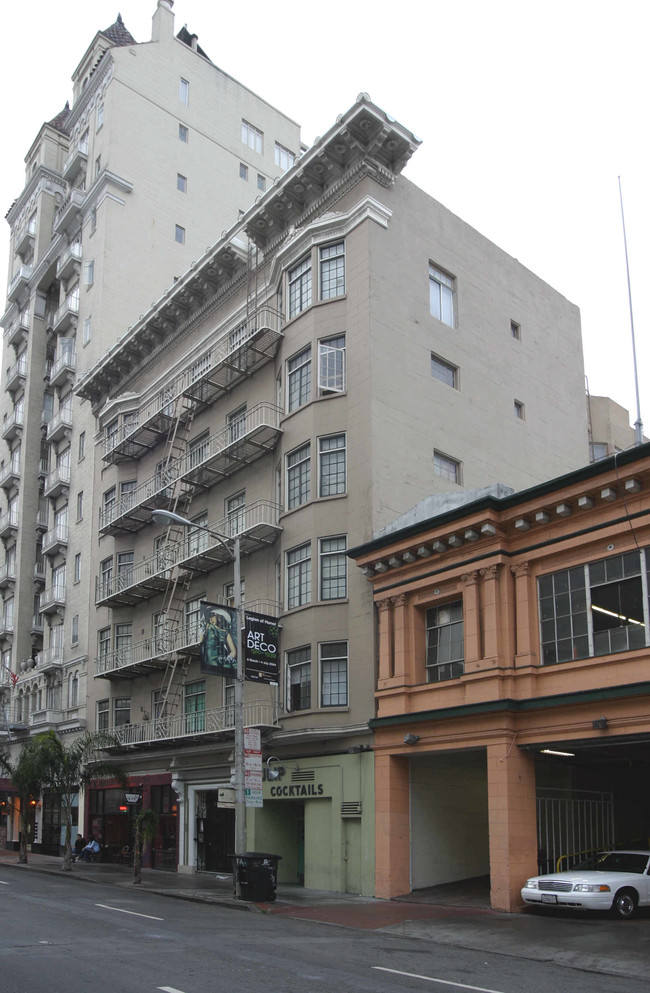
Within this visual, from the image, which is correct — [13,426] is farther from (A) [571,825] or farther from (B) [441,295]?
(A) [571,825]

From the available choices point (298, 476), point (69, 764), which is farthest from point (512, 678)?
point (69, 764)

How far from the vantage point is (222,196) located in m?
57.9

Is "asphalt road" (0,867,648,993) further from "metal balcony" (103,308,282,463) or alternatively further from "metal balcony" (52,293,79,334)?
"metal balcony" (52,293,79,334)

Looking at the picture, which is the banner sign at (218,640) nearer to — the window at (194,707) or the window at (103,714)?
the window at (194,707)

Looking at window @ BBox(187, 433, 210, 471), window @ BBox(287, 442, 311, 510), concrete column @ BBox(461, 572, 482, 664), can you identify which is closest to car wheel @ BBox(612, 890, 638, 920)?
concrete column @ BBox(461, 572, 482, 664)

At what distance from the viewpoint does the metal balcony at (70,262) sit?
5519 cm

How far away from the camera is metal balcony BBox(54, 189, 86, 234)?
55.5 m

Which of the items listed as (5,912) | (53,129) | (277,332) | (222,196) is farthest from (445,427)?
(53,129)

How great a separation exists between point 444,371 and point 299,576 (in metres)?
8.72

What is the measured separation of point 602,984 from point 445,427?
67.5 feet

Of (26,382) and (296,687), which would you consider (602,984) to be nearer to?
(296,687)

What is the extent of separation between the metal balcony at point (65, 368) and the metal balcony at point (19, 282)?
9.70 m

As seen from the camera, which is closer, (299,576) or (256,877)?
(256,877)

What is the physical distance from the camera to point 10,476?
59500 millimetres
